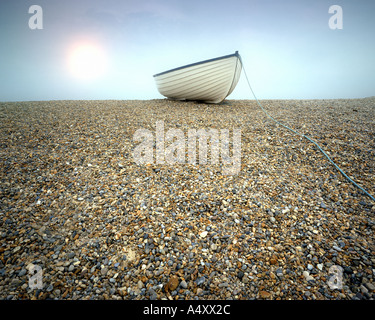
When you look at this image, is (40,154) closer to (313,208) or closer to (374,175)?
(313,208)

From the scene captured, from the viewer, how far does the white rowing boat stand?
793 centimetres

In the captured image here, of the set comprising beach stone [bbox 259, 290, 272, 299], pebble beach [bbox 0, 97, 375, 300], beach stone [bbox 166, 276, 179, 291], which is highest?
pebble beach [bbox 0, 97, 375, 300]

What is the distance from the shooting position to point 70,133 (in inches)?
238

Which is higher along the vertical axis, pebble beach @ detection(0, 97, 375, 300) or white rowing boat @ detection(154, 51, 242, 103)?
white rowing boat @ detection(154, 51, 242, 103)

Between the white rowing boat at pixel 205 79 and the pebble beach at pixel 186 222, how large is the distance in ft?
13.4

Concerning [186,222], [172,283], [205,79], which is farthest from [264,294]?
[205,79]

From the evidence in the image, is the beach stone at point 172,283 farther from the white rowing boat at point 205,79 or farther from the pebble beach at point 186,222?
the white rowing boat at point 205,79

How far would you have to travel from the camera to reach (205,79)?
27.7 ft

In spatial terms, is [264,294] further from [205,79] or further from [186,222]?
[205,79]

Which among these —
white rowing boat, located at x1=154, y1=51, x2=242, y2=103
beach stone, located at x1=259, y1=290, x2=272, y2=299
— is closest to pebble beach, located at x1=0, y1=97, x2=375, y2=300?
beach stone, located at x1=259, y1=290, x2=272, y2=299

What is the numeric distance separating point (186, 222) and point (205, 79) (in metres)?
7.30

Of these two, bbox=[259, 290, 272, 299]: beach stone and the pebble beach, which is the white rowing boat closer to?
the pebble beach

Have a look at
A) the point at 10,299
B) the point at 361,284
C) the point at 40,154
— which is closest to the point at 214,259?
the point at 361,284

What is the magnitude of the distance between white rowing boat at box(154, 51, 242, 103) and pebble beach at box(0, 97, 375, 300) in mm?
4079
